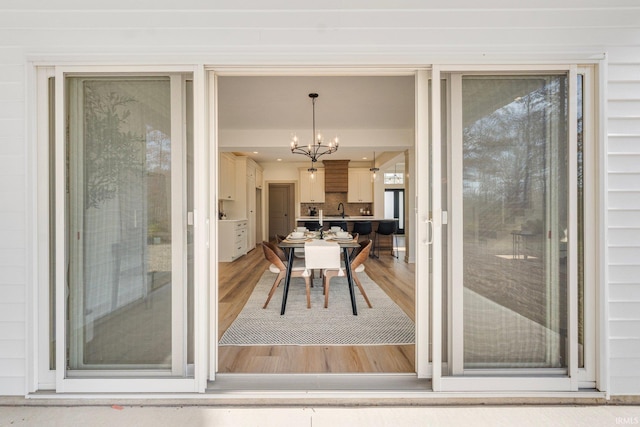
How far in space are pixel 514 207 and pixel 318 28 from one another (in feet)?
5.36

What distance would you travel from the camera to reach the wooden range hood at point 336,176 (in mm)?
8719

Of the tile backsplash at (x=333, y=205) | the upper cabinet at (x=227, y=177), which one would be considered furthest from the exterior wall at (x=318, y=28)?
the tile backsplash at (x=333, y=205)

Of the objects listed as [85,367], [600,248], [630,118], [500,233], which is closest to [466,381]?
[500,233]

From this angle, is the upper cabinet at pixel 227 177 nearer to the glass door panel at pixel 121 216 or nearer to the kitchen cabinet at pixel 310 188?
the kitchen cabinet at pixel 310 188

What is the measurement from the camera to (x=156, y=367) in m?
1.80

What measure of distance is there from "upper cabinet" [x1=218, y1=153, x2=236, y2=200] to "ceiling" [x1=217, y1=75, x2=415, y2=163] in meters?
0.94

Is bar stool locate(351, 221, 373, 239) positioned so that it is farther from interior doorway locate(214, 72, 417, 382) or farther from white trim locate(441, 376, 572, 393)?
white trim locate(441, 376, 572, 393)

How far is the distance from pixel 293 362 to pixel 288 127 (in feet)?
15.0

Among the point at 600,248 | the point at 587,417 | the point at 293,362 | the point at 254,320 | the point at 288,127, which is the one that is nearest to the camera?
the point at 587,417

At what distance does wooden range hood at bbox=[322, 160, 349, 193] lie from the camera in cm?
872

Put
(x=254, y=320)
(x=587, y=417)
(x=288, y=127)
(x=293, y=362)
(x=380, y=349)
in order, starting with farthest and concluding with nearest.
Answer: (x=288, y=127) < (x=254, y=320) < (x=380, y=349) < (x=293, y=362) < (x=587, y=417)

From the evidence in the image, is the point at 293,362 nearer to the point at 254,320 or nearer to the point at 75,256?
the point at 254,320

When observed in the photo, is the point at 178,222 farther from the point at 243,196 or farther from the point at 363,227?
the point at 243,196

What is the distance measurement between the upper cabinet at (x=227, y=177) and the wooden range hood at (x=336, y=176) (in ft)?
8.98
